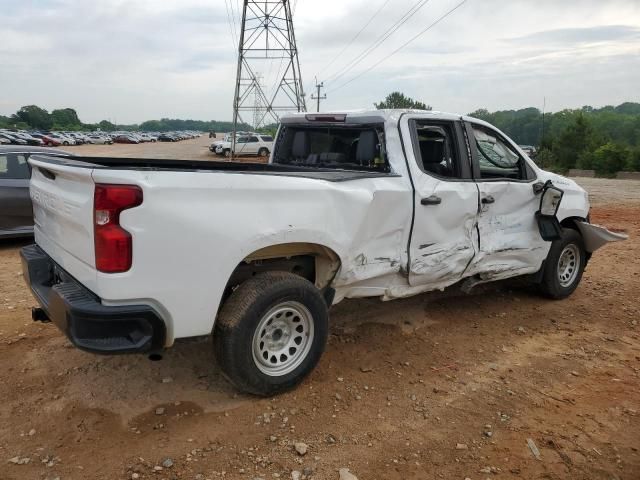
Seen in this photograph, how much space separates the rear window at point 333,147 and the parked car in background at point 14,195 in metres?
4.11

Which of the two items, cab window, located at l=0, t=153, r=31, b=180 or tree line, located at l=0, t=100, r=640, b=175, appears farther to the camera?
tree line, located at l=0, t=100, r=640, b=175

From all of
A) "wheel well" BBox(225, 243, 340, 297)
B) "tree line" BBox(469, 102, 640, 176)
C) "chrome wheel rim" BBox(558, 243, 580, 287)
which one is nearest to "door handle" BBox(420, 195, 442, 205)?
"wheel well" BBox(225, 243, 340, 297)

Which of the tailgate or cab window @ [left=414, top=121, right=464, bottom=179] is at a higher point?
cab window @ [left=414, top=121, right=464, bottom=179]

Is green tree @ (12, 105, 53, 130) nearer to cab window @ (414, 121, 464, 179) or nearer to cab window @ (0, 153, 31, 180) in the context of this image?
cab window @ (0, 153, 31, 180)

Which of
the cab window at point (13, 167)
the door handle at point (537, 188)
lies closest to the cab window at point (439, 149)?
the door handle at point (537, 188)

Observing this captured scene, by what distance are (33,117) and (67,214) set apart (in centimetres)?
13566

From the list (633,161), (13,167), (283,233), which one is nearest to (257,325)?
(283,233)

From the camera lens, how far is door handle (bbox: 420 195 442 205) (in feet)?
13.8

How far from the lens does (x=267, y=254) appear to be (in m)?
3.54

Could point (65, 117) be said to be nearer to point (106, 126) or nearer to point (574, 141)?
point (106, 126)

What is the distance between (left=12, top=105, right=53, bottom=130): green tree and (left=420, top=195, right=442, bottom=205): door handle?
134m

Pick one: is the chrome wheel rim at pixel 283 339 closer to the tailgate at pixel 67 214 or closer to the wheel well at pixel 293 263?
the wheel well at pixel 293 263

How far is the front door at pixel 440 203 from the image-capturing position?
4.26m

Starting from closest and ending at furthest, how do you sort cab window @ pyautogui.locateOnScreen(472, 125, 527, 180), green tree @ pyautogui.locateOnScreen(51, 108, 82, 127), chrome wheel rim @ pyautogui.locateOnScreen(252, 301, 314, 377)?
1. chrome wheel rim @ pyautogui.locateOnScreen(252, 301, 314, 377)
2. cab window @ pyautogui.locateOnScreen(472, 125, 527, 180)
3. green tree @ pyautogui.locateOnScreen(51, 108, 82, 127)
